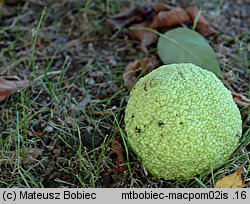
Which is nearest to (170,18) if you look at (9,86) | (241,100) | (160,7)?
(160,7)

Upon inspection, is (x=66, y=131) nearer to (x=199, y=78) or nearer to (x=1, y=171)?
(x=1, y=171)

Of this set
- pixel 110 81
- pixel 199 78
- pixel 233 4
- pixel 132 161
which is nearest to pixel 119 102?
pixel 110 81

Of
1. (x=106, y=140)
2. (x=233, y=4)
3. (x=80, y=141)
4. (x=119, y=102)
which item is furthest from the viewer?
(x=233, y=4)

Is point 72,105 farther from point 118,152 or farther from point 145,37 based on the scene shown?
point 145,37

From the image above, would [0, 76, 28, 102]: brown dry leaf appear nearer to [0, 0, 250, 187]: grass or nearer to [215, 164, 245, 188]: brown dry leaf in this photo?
[0, 0, 250, 187]: grass

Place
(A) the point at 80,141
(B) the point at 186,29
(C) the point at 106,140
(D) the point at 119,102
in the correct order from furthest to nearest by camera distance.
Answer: (B) the point at 186,29 → (D) the point at 119,102 → (C) the point at 106,140 → (A) the point at 80,141

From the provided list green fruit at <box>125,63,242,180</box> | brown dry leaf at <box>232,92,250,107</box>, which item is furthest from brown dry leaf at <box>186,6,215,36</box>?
green fruit at <box>125,63,242,180</box>
